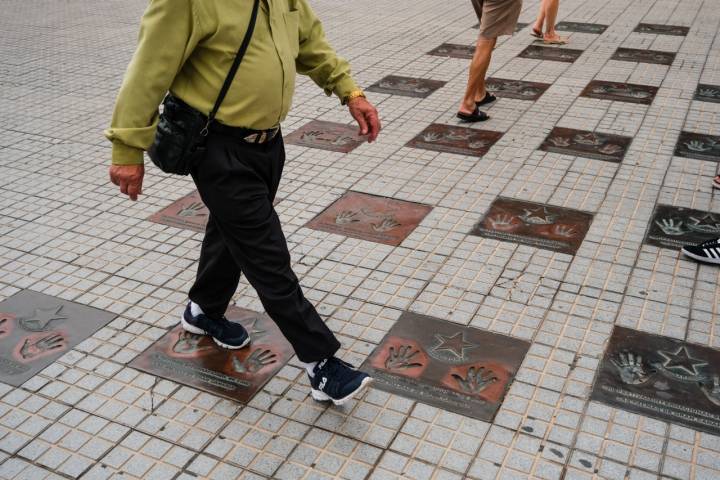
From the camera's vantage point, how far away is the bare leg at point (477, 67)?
5977 millimetres

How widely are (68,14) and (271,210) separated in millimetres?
8974

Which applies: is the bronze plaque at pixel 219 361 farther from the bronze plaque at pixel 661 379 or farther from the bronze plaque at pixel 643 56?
the bronze plaque at pixel 643 56

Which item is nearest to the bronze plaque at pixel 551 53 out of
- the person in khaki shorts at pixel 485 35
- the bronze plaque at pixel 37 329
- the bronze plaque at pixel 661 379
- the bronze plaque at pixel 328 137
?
the person in khaki shorts at pixel 485 35

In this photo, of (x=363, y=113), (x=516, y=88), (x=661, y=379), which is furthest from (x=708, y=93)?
(x=363, y=113)

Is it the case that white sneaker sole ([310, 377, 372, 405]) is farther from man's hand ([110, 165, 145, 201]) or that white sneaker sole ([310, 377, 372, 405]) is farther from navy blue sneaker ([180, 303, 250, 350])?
man's hand ([110, 165, 145, 201])

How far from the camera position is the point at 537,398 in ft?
9.95

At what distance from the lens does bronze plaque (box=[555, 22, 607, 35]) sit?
9.21m

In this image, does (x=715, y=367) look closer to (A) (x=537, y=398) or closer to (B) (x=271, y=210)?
(A) (x=537, y=398)

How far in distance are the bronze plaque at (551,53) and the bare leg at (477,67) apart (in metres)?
2.22

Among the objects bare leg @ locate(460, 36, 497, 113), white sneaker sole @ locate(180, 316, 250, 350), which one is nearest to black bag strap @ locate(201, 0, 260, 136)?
white sneaker sole @ locate(180, 316, 250, 350)

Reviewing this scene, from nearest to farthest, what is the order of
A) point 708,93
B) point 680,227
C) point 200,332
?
point 200,332, point 680,227, point 708,93

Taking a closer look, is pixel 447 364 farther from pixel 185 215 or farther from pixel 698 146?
pixel 698 146

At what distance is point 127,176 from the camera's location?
8.57 ft

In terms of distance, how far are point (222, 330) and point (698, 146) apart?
3.90 meters
